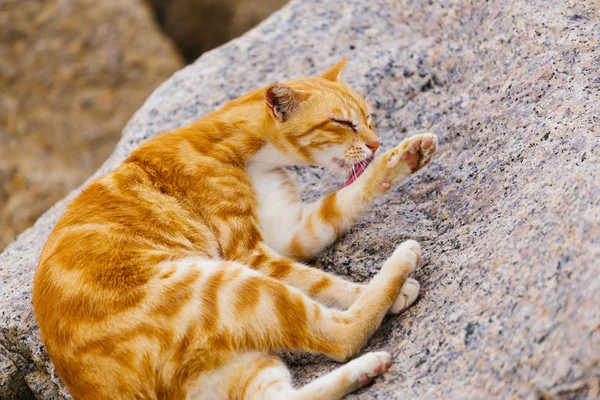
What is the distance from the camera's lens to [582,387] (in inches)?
60.7

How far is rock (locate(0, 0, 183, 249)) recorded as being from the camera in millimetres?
5254

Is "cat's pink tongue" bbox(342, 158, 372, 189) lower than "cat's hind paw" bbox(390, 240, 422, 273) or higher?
higher

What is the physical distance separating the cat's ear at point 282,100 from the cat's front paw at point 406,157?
1.39 ft

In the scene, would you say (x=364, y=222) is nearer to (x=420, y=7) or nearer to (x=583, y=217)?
(x=583, y=217)

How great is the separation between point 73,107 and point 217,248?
3477mm

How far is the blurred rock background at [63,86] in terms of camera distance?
5258mm

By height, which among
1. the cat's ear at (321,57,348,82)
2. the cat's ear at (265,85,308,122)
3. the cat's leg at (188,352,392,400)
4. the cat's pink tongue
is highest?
the cat's ear at (265,85,308,122)

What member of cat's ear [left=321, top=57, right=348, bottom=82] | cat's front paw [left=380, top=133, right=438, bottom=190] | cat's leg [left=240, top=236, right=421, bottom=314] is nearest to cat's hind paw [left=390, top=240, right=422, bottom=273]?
cat's leg [left=240, top=236, right=421, bottom=314]

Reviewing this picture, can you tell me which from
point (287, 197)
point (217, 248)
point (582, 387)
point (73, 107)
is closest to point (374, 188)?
point (287, 197)

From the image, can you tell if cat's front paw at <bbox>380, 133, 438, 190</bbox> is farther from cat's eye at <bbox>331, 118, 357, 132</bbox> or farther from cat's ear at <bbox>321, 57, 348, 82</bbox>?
cat's ear at <bbox>321, 57, 348, 82</bbox>

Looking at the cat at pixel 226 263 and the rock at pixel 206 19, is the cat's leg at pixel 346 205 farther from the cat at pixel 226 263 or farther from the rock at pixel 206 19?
the rock at pixel 206 19

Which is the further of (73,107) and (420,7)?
(73,107)

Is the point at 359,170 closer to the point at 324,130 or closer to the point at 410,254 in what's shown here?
the point at 324,130

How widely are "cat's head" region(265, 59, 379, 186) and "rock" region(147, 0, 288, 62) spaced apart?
3.80 m
